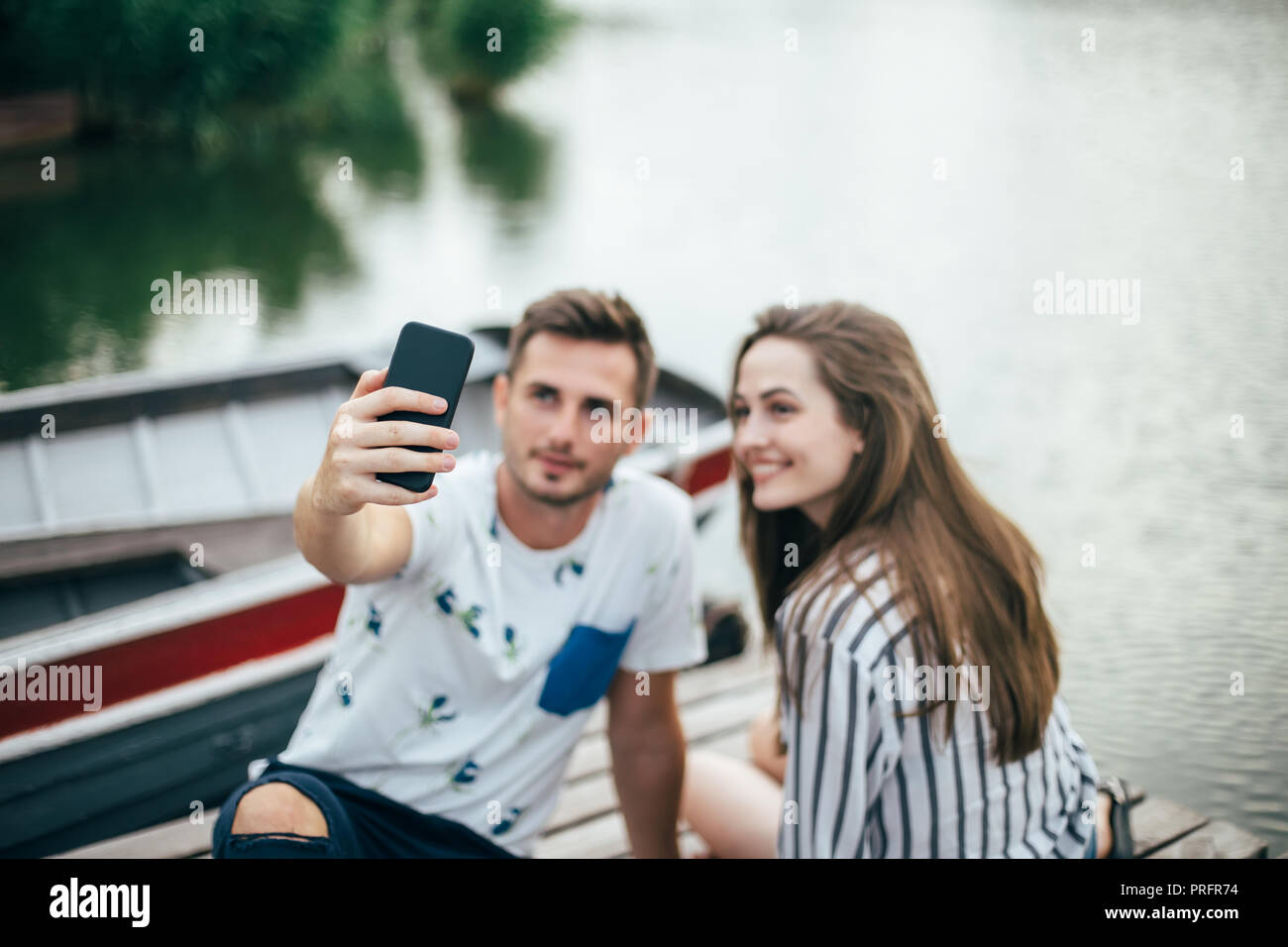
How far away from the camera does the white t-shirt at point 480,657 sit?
1737 millimetres

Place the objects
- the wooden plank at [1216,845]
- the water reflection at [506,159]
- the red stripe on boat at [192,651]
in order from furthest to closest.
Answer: the water reflection at [506,159] → the red stripe on boat at [192,651] → the wooden plank at [1216,845]

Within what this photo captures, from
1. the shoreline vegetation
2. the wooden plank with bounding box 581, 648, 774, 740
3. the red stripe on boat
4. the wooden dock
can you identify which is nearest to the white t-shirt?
the wooden dock

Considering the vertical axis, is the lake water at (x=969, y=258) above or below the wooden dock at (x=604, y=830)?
above

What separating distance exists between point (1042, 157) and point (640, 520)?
1066 centimetres

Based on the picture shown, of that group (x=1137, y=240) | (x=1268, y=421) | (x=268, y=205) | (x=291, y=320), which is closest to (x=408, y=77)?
(x=268, y=205)

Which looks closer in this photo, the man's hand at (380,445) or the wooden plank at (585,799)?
the man's hand at (380,445)

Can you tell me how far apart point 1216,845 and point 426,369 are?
7.34 feet

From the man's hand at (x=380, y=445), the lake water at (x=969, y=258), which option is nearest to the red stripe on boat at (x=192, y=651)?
the man's hand at (x=380, y=445)

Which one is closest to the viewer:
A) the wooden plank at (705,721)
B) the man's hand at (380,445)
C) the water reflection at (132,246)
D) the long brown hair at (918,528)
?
the man's hand at (380,445)

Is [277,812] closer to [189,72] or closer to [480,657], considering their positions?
[480,657]

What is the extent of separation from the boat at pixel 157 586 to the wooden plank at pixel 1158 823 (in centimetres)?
193

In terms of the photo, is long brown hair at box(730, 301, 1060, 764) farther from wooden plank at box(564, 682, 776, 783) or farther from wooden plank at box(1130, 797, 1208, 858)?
wooden plank at box(564, 682, 776, 783)

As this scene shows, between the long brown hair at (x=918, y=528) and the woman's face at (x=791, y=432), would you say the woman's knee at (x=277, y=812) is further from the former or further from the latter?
the woman's face at (x=791, y=432)

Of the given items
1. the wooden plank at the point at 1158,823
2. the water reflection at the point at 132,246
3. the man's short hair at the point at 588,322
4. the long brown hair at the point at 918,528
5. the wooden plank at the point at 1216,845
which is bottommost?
the wooden plank at the point at 1216,845
